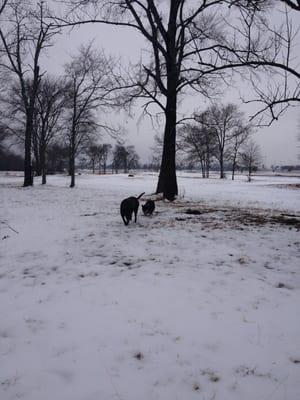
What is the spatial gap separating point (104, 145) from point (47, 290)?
84008mm

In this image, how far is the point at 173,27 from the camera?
1311cm

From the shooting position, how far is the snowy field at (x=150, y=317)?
8.11 ft

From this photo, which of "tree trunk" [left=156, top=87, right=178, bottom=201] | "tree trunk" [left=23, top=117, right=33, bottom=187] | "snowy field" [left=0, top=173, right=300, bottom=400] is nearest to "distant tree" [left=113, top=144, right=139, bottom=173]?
"tree trunk" [left=23, top=117, right=33, bottom=187]

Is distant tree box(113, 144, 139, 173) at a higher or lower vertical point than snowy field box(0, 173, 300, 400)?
higher

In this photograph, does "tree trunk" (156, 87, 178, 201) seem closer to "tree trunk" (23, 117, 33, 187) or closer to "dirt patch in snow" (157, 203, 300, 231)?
"dirt patch in snow" (157, 203, 300, 231)

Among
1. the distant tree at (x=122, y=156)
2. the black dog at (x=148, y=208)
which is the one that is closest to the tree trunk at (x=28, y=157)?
the black dog at (x=148, y=208)

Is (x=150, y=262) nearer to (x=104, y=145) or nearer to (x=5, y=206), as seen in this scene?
(x=5, y=206)

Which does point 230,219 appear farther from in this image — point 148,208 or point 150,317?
point 150,317

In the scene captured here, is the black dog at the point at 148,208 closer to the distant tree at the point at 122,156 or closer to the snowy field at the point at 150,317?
the snowy field at the point at 150,317

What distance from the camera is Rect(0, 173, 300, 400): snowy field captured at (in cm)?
247

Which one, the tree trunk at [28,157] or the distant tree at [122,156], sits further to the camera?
the distant tree at [122,156]

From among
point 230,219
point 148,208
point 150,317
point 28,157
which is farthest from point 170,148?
point 28,157

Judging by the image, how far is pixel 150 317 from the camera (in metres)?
3.45

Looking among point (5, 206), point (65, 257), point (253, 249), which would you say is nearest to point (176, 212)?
point (253, 249)
